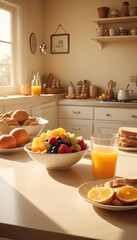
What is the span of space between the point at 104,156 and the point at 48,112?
242 centimetres

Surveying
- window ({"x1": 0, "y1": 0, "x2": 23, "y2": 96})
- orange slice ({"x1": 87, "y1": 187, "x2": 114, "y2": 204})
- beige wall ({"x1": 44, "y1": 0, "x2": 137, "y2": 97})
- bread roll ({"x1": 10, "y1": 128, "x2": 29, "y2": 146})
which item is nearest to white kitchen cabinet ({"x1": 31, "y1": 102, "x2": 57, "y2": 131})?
window ({"x1": 0, "y1": 0, "x2": 23, "y2": 96})

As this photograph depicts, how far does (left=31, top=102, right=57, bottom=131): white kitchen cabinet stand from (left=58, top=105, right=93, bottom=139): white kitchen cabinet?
10cm

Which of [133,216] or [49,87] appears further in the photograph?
[49,87]

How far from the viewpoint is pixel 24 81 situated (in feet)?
11.8

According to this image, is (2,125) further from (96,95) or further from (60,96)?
(96,95)

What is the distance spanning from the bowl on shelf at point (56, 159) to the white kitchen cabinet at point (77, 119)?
7.98 feet

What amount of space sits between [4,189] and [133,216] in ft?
1.25

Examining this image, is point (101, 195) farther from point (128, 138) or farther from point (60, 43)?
point (60, 43)

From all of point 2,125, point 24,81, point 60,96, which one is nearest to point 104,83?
point 60,96

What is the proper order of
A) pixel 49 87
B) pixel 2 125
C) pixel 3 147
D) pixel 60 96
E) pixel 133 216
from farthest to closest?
pixel 49 87 < pixel 60 96 < pixel 2 125 < pixel 3 147 < pixel 133 216

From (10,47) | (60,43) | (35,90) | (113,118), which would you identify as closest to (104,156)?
(113,118)

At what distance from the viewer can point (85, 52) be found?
3.94 meters

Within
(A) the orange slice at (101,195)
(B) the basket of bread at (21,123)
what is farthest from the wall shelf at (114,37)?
(A) the orange slice at (101,195)

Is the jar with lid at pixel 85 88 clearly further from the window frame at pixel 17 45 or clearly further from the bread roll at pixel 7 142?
the bread roll at pixel 7 142
